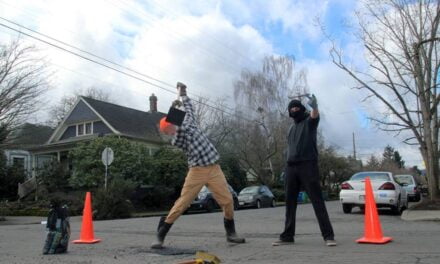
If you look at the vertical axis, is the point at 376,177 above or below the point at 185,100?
below

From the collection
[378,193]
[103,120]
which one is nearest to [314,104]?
[378,193]

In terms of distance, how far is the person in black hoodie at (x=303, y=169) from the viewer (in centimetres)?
697

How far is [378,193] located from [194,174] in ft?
33.9

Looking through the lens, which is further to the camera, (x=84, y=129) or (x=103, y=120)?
(x=84, y=129)

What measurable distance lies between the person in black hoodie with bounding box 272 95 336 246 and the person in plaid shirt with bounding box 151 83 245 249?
882 millimetres

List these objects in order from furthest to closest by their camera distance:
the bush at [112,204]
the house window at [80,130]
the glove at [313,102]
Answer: the house window at [80,130] < the bush at [112,204] < the glove at [313,102]

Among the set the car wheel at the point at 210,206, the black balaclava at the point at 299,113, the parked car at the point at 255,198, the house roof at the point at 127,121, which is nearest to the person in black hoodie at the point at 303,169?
the black balaclava at the point at 299,113

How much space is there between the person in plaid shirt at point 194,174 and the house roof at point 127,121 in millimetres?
28285

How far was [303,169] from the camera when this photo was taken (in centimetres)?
711

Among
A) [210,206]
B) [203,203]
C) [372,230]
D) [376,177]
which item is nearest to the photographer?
[372,230]

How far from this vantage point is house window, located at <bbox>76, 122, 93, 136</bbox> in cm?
3794

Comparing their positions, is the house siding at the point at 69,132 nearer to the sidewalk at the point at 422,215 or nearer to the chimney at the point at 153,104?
the chimney at the point at 153,104

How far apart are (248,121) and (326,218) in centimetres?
3547

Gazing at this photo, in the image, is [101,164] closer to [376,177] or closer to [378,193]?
[376,177]
